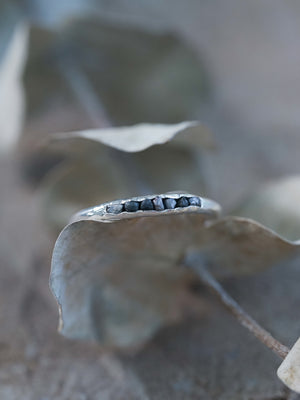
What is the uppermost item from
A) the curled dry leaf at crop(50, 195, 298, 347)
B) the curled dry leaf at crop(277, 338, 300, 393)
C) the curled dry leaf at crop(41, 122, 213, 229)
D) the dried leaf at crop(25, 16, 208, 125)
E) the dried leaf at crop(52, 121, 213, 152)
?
the dried leaf at crop(25, 16, 208, 125)

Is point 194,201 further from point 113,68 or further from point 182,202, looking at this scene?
point 113,68

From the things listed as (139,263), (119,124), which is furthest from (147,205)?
(119,124)

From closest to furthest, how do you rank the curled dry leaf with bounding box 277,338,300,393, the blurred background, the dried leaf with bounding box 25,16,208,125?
the curled dry leaf with bounding box 277,338,300,393, the blurred background, the dried leaf with bounding box 25,16,208,125

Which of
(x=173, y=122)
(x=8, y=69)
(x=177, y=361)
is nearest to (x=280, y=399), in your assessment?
(x=177, y=361)

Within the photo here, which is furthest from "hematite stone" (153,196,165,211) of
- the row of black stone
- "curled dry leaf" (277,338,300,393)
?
"curled dry leaf" (277,338,300,393)

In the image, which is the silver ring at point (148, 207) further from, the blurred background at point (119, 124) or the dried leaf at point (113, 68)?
the dried leaf at point (113, 68)

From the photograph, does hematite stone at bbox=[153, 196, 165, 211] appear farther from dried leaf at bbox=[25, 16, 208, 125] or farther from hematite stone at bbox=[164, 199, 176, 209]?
dried leaf at bbox=[25, 16, 208, 125]
